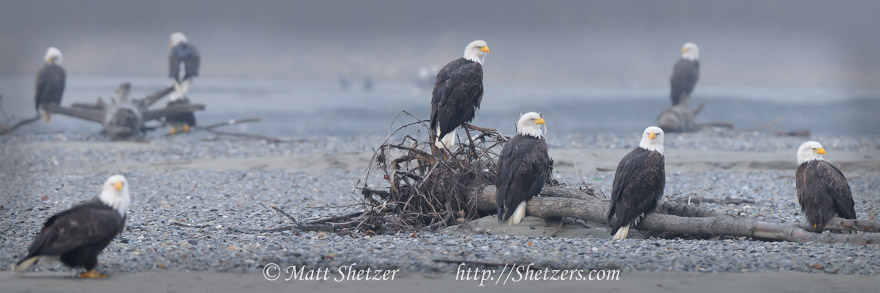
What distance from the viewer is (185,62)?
13219 millimetres

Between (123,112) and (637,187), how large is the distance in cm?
871

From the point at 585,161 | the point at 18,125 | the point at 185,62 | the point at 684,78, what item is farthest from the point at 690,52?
the point at 18,125

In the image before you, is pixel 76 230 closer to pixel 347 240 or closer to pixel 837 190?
pixel 347 240

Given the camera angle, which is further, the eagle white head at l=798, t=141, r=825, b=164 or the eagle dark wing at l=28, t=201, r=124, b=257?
the eagle white head at l=798, t=141, r=825, b=164

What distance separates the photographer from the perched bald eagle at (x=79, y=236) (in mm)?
3953

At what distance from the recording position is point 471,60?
A: 5984 millimetres

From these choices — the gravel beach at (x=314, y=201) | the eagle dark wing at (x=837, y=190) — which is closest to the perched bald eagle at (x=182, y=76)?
the gravel beach at (x=314, y=201)

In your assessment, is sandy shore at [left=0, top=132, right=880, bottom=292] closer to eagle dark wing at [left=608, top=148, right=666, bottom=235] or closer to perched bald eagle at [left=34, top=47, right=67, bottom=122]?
eagle dark wing at [left=608, top=148, right=666, bottom=235]

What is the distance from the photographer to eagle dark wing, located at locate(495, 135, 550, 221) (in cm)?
526

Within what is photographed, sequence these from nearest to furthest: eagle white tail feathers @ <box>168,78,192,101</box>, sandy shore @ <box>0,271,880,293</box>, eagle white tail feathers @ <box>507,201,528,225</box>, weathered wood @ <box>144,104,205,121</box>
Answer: sandy shore @ <box>0,271,880,293</box> < eagle white tail feathers @ <box>507,201,528,225</box> < weathered wood @ <box>144,104,205,121</box> < eagle white tail feathers @ <box>168,78,192,101</box>

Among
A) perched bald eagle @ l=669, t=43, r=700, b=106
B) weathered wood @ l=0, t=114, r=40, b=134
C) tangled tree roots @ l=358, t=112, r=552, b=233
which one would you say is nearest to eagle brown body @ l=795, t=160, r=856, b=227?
tangled tree roots @ l=358, t=112, r=552, b=233

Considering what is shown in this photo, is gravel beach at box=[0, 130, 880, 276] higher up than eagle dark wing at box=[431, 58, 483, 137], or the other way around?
eagle dark wing at box=[431, 58, 483, 137]

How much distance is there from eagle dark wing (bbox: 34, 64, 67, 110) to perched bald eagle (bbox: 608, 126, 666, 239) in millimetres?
9795

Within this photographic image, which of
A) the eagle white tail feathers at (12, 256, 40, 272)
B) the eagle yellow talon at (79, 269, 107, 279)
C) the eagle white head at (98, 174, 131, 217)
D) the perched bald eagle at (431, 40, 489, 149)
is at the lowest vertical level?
the eagle yellow talon at (79, 269, 107, 279)
